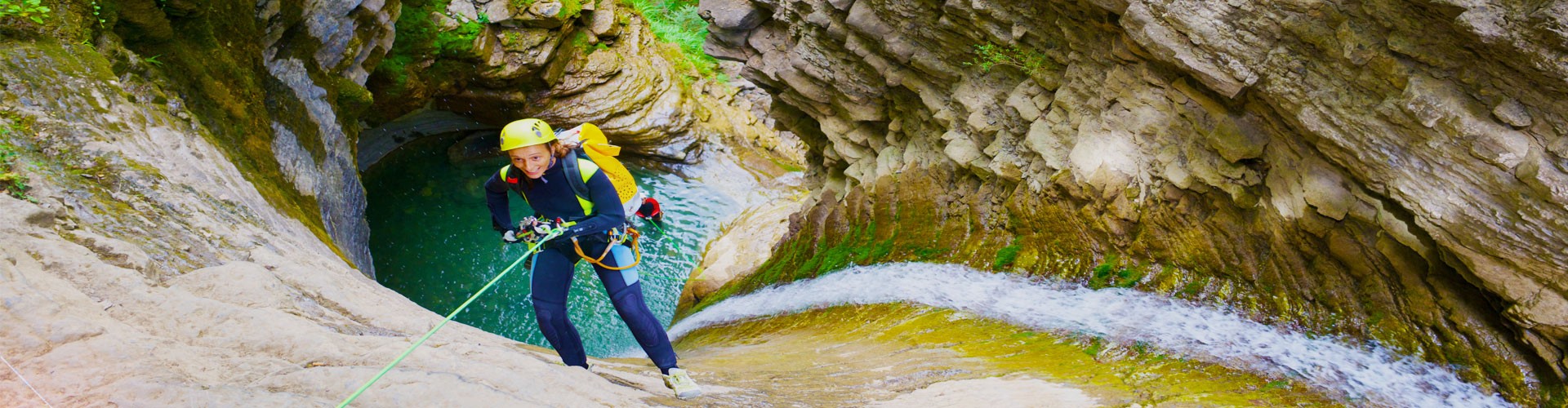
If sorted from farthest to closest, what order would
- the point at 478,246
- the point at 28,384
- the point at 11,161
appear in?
the point at 478,246 → the point at 11,161 → the point at 28,384

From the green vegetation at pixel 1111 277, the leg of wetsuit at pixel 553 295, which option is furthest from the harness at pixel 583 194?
the green vegetation at pixel 1111 277

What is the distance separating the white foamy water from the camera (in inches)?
199

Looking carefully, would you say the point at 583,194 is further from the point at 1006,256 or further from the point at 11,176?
the point at 1006,256

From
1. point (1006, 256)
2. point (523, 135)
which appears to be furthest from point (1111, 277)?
point (523, 135)

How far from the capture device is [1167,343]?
18.9 ft

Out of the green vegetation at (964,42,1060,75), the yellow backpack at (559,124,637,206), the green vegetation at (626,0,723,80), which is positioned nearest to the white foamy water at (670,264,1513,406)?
the green vegetation at (964,42,1060,75)

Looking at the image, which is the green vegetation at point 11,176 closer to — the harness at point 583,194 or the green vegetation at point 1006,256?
the harness at point 583,194

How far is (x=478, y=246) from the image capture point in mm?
12812

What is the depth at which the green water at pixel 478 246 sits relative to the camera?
10883mm

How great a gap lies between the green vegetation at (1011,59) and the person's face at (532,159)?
5083mm

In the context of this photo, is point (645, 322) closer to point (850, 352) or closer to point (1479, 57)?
point (850, 352)

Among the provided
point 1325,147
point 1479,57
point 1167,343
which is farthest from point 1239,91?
point 1167,343

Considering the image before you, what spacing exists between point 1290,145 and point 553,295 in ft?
16.2

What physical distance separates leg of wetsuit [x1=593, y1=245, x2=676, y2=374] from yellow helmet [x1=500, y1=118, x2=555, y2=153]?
69cm
